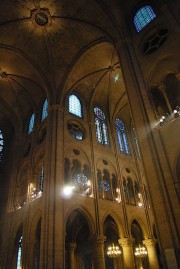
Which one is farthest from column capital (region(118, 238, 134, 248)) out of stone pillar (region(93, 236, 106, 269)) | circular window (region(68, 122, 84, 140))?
circular window (region(68, 122, 84, 140))

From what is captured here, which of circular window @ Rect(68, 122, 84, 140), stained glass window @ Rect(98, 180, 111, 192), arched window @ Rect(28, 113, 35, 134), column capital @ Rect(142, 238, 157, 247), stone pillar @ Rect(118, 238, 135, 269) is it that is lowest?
stone pillar @ Rect(118, 238, 135, 269)

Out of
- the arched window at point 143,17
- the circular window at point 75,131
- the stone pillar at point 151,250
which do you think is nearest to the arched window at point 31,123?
the circular window at point 75,131

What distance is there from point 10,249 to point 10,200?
3768 mm

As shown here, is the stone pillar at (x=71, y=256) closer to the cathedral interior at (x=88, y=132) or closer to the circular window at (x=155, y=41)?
the cathedral interior at (x=88, y=132)

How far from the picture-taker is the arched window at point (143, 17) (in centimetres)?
1347

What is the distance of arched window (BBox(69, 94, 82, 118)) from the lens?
798 inches

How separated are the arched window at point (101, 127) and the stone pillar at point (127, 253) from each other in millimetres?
8084

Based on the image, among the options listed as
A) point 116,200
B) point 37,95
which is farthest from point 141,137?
point 37,95

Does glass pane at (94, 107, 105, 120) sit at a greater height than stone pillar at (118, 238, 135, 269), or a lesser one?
greater

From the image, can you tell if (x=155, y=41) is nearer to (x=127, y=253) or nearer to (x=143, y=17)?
(x=143, y=17)

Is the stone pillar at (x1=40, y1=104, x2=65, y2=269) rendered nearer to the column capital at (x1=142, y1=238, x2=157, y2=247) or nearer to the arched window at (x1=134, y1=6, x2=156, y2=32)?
the column capital at (x1=142, y1=238, x2=157, y2=247)

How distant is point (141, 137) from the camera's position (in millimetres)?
10031

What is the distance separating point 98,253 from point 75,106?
471 inches

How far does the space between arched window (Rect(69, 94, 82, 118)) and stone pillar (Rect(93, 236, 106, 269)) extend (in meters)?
10.2
